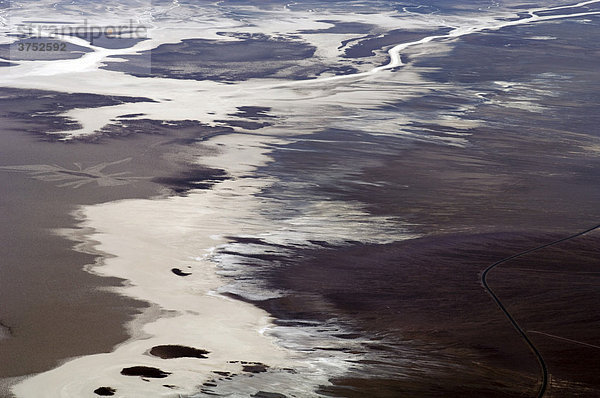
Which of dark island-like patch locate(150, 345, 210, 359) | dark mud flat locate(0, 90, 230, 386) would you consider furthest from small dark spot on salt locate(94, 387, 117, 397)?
dark island-like patch locate(150, 345, 210, 359)

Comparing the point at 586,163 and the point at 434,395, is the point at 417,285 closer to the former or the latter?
the point at 434,395

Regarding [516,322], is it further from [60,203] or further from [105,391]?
[60,203]

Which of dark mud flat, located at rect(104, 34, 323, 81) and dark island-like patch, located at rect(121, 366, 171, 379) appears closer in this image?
dark island-like patch, located at rect(121, 366, 171, 379)

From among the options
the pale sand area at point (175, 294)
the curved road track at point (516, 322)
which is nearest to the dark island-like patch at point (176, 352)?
the pale sand area at point (175, 294)

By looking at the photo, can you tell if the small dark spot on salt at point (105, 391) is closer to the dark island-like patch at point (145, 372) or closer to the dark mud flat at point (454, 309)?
the dark island-like patch at point (145, 372)

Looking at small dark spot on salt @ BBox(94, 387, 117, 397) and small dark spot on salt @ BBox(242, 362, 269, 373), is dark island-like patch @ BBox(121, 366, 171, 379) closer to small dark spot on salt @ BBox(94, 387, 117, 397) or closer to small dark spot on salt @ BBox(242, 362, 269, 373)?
small dark spot on salt @ BBox(94, 387, 117, 397)

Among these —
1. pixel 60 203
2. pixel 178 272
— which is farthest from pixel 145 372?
pixel 60 203
